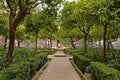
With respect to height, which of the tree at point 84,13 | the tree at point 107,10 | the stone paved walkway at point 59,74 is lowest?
the stone paved walkway at point 59,74

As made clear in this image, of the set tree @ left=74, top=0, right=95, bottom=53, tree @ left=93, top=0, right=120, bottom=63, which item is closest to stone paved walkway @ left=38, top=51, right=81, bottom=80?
tree @ left=74, top=0, right=95, bottom=53

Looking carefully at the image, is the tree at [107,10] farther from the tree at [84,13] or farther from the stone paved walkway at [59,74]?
the stone paved walkway at [59,74]

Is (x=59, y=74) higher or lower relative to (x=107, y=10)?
lower

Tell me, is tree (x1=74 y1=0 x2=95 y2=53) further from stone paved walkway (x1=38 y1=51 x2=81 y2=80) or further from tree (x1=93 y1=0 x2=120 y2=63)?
stone paved walkway (x1=38 y1=51 x2=81 y2=80)

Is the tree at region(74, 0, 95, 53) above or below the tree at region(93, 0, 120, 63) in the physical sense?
above

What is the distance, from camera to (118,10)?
866cm

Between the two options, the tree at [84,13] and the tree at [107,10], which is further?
the tree at [84,13]

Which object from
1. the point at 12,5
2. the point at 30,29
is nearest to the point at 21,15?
the point at 12,5

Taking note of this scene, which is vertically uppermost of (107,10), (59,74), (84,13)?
(84,13)

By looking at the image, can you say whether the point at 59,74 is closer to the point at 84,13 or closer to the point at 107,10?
the point at 84,13

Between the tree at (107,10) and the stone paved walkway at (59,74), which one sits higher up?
the tree at (107,10)

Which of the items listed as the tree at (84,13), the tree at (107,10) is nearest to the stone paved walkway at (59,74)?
the tree at (84,13)

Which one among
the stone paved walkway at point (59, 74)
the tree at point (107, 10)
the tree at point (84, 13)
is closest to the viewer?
the tree at point (107, 10)

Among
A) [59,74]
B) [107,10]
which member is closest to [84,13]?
[59,74]
